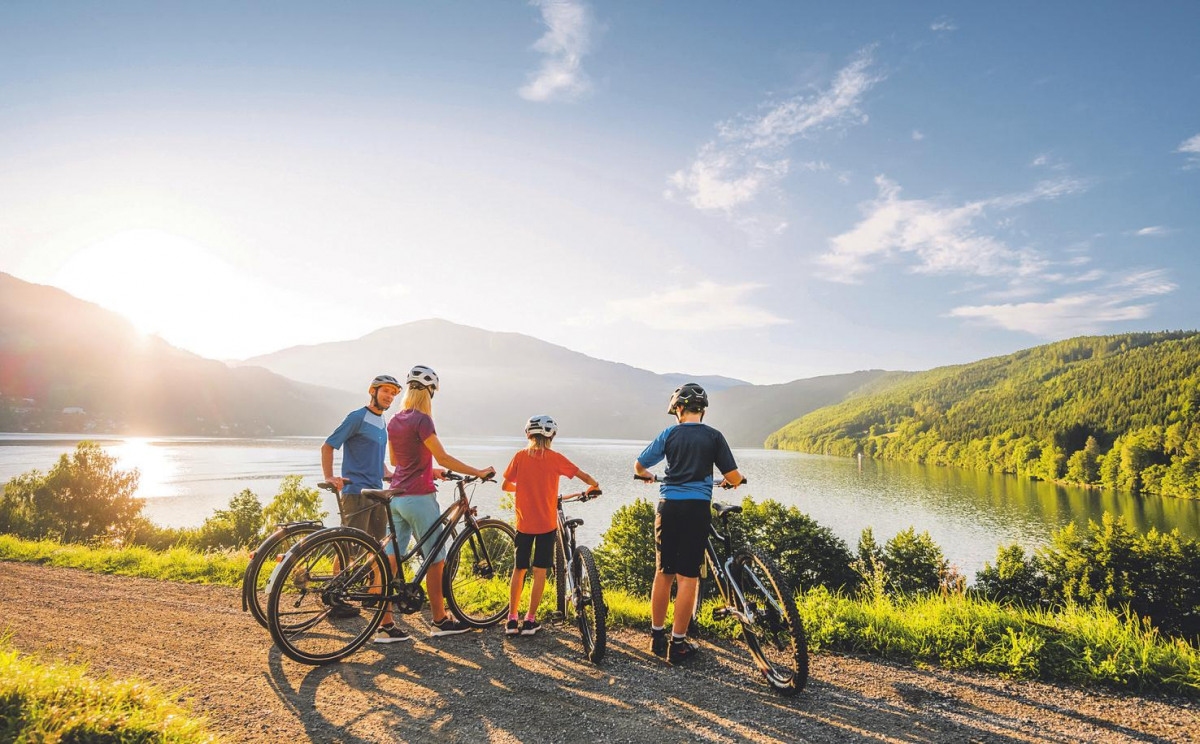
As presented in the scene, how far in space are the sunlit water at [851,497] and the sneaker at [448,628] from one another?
84.4ft

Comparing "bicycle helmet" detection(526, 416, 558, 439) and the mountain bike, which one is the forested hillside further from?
the mountain bike

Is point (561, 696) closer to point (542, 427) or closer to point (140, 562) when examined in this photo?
point (542, 427)

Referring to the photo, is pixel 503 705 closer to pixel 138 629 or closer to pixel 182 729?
pixel 182 729

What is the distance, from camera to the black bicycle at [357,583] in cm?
501

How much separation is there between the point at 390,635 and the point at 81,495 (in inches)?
1952

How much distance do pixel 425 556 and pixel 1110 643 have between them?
20.2 ft

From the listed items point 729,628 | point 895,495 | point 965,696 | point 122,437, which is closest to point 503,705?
point 729,628

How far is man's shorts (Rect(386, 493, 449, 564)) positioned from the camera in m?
5.75

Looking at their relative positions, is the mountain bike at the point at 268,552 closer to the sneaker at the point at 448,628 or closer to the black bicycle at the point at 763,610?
the sneaker at the point at 448,628

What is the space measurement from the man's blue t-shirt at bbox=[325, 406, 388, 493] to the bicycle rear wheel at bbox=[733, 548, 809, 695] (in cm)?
425

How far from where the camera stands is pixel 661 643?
519 cm

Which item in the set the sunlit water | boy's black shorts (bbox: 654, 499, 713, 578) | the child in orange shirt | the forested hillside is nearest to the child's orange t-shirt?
the child in orange shirt

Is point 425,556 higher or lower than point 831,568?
higher

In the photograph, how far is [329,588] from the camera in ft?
17.3
